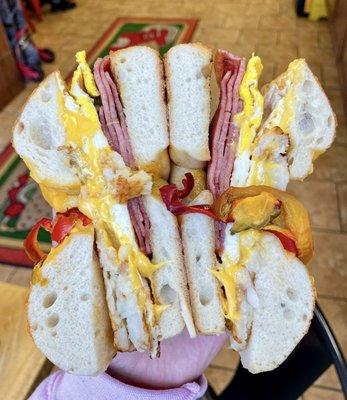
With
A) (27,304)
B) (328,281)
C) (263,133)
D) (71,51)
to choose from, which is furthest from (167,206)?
(71,51)

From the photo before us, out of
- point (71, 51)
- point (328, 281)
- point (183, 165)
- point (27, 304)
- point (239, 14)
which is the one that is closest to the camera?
point (27, 304)

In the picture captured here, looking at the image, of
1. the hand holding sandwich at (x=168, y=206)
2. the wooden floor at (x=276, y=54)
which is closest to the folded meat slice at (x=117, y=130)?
the hand holding sandwich at (x=168, y=206)

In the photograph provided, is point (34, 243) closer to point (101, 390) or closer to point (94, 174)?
point (94, 174)

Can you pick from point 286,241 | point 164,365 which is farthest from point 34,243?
point 286,241

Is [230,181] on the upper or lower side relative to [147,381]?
upper

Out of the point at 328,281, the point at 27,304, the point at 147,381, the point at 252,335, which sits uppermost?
the point at 27,304

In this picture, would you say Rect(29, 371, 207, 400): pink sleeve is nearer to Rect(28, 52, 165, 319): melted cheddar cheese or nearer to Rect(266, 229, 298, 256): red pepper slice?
Rect(28, 52, 165, 319): melted cheddar cheese

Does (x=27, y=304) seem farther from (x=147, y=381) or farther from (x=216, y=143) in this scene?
(x=216, y=143)
